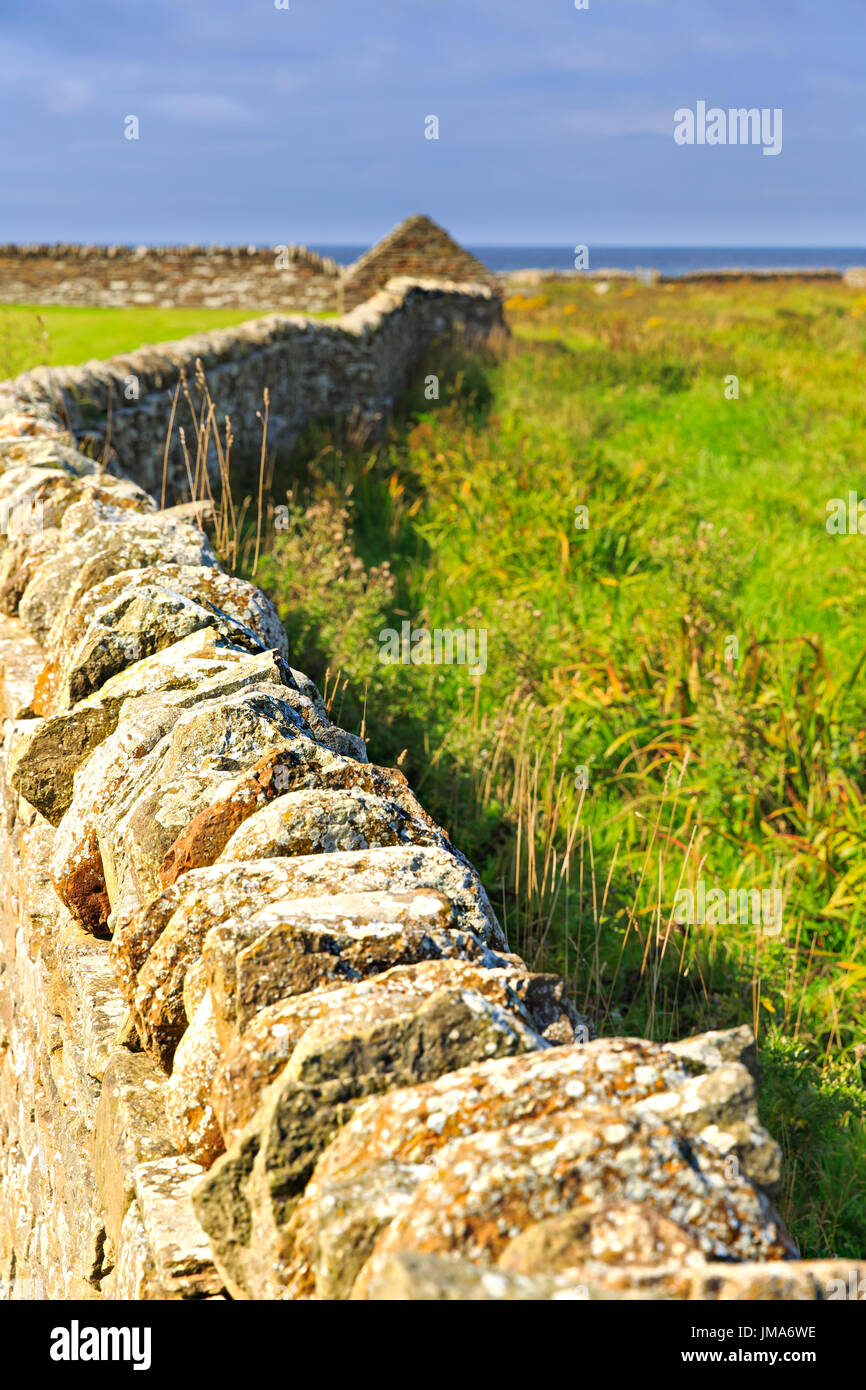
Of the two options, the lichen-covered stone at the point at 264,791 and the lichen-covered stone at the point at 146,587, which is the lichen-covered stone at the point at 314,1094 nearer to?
the lichen-covered stone at the point at 264,791

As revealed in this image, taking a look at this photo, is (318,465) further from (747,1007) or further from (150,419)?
(747,1007)

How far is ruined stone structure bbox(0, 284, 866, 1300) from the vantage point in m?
1.12

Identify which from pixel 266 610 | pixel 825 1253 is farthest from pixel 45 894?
pixel 825 1253

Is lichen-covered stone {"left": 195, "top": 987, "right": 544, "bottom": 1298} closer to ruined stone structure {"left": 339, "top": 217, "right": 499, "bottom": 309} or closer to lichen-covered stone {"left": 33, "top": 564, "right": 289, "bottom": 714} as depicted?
lichen-covered stone {"left": 33, "top": 564, "right": 289, "bottom": 714}

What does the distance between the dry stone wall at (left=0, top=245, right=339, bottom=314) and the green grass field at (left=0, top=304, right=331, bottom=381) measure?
328cm

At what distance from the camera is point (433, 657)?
5.96m

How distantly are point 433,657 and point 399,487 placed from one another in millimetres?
3790

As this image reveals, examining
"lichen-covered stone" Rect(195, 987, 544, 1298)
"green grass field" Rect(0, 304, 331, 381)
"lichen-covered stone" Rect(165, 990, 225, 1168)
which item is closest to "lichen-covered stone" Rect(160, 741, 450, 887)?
"lichen-covered stone" Rect(165, 990, 225, 1168)

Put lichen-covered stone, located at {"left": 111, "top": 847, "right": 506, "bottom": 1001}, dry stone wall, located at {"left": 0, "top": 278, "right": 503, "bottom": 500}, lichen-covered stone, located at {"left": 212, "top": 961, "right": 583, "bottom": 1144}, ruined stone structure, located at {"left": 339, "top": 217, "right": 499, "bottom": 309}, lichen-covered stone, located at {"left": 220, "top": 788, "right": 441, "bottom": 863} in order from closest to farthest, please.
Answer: lichen-covered stone, located at {"left": 212, "top": 961, "right": 583, "bottom": 1144} → lichen-covered stone, located at {"left": 111, "top": 847, "right": 506, "bottom": 1001} → lichen-covered stone, located at {"left": 220, "top": 788, "right": 441, "bottom": 863} → dry stone wall, located at {"left": 0, "top": 278, "right": 503, "bottom": 500} → ruined stone structure, located at {"left": 339, "top": 217, "right": 499, "bottom": 309}

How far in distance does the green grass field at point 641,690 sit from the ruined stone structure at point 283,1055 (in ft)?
4.76

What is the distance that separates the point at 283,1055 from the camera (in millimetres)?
1394

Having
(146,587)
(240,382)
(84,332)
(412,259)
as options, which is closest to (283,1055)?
(146,587)

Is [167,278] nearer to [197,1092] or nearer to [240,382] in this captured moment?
[240,382]

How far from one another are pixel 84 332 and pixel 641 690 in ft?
35.4
